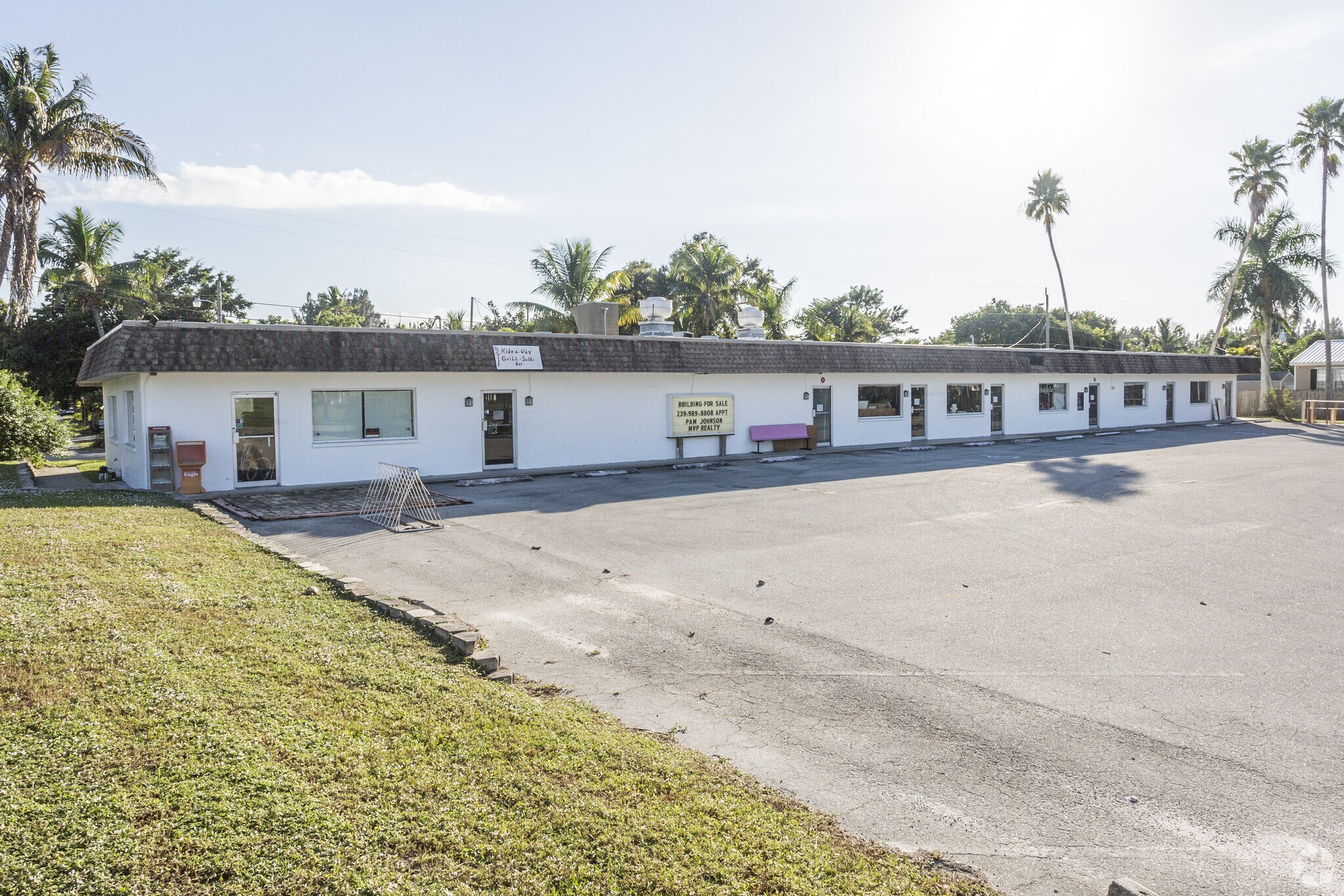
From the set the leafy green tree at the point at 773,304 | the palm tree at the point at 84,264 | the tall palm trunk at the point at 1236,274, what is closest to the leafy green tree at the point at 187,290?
the palm tree at the point at 84,264

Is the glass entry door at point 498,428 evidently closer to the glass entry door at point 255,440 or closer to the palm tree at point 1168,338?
the glass entry door at point 255,440

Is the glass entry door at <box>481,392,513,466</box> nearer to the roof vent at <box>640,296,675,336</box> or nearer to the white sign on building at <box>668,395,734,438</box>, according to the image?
the white sign on building at <box>668,395,734,438</box>

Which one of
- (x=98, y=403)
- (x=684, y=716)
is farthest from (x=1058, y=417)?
(x=98, y=403)

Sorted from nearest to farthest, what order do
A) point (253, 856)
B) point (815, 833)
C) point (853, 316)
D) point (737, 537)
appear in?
1. point (253, 856)
2. point (815, 833)
3. point (737, 537)
4. point (853, 316)

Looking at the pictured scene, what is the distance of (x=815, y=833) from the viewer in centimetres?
401

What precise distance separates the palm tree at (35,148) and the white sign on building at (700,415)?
21.2m

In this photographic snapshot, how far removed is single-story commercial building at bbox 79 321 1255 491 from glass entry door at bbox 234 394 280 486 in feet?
0.09

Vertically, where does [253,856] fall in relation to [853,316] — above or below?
below

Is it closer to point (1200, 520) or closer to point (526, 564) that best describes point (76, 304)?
point (526, 564)

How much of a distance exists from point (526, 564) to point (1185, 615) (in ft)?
23.4

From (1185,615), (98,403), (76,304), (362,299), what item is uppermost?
(362,299)

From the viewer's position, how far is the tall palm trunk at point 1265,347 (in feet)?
145

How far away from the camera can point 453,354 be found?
1886 centimetres

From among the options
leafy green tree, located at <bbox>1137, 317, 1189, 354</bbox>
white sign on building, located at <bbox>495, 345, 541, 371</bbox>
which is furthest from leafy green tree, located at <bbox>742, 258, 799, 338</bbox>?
leafy green tree, located at <bbox>1137, 317, 1189, 354</bbox>
